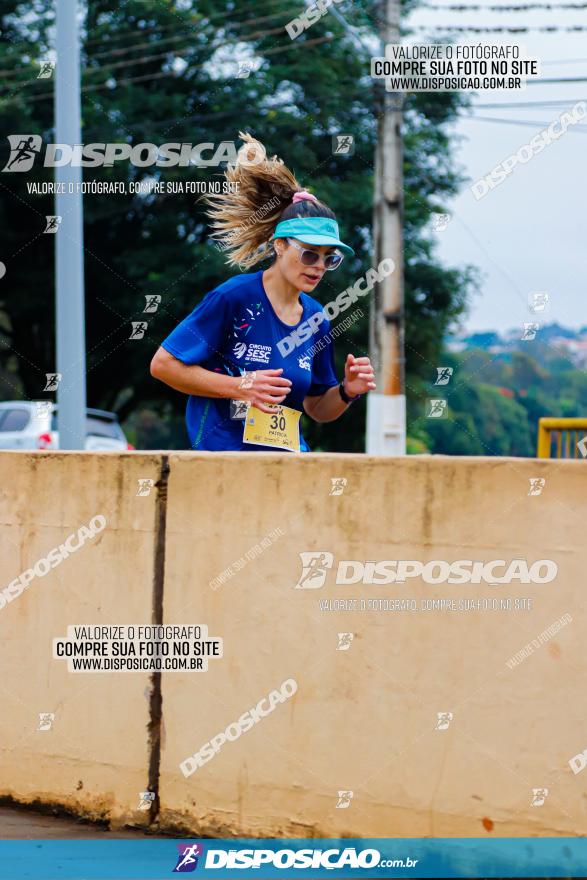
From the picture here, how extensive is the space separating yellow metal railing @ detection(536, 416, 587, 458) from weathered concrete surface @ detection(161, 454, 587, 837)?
12.5 ft

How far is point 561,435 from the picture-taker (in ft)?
24.8

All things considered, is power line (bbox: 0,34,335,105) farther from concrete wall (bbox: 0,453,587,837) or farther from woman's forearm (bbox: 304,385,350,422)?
concrete wall (bbox: 0,453,587,837)

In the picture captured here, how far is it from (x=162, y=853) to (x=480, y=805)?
3.13ft

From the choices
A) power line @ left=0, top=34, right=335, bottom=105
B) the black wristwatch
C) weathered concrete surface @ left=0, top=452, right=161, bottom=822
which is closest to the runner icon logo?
weathered concrete surface @ left=0, top=452, right=161, bottom=822

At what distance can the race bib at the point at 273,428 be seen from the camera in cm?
445

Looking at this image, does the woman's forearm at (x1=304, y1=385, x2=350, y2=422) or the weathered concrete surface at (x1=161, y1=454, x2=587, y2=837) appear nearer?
the weathered concrete surface at (x1=161, y1=454, x2=587, y2=837)

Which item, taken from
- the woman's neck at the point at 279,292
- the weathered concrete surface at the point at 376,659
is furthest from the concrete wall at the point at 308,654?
the woman's neck at the point at 279,292

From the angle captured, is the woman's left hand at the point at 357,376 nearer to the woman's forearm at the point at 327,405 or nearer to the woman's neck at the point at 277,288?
the woman's forearm at the point at 327,405

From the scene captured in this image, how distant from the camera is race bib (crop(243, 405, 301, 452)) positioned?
445cm

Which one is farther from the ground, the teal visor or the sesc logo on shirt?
the teal visor

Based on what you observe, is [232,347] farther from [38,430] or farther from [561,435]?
[38,430]

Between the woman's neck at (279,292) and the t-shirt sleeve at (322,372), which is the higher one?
the woman's neck at (279,292)

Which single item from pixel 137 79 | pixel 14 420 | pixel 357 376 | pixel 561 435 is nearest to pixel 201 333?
pixel 357 376

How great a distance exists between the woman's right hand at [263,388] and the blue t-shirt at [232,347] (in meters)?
0.18
